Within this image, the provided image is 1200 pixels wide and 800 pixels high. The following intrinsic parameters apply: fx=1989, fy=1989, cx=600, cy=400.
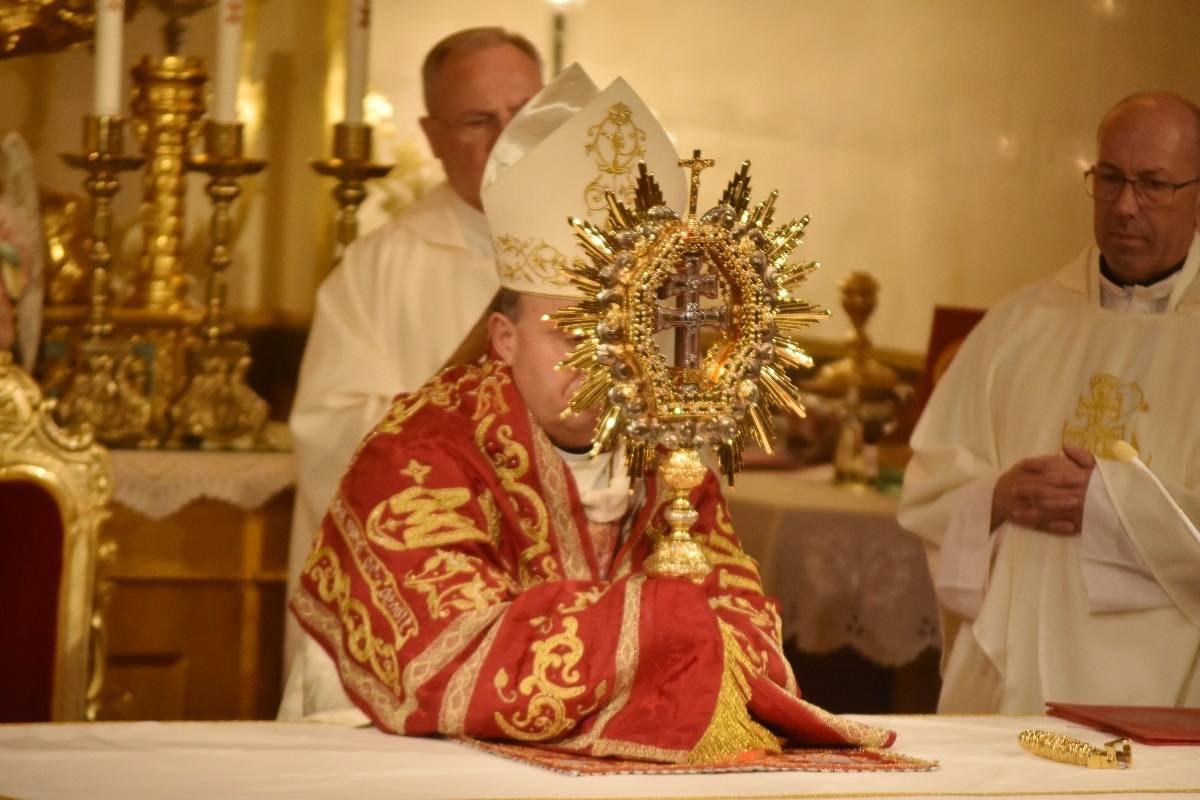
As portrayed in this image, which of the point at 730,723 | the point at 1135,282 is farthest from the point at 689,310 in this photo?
the point at 1135,282

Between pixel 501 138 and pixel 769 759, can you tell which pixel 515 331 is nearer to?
pixel 501 138

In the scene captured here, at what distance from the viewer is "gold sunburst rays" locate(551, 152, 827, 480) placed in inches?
93.4

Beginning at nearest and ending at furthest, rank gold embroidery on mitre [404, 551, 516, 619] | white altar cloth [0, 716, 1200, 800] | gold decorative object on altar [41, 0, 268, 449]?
white altar cloth [0, 716, 1200, 800] → gold embroidery on mitre [404, 551, 516, 619] → gold decorative object on altar [41, 0, 268, 449]

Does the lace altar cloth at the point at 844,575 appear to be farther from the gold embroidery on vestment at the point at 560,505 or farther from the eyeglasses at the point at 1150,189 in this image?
the gold embroidery on vestment at the point at 560,505

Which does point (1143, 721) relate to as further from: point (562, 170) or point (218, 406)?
point (218, 406)

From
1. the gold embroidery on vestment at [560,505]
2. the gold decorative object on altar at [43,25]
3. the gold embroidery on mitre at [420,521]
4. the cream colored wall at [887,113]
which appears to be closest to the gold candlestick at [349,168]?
the gold decorative object on altar at [43,25]

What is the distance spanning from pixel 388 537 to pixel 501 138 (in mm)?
617

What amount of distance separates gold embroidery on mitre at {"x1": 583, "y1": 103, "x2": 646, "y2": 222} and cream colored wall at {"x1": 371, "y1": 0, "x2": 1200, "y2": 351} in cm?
395

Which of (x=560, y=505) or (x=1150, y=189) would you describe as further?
(x=1150, y=189)

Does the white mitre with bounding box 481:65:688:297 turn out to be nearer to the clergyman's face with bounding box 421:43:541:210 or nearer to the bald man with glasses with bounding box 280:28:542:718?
the bald man with glasses with bounding box 280:28:542:718

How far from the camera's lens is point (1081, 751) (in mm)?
2562

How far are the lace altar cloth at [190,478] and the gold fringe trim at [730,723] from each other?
91.1 inches

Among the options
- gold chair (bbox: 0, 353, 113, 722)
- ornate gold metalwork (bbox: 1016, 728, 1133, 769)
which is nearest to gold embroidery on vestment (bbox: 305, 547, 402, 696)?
gold chair (bbox: 0, 353, 113, 722)

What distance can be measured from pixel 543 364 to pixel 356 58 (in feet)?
8.09
